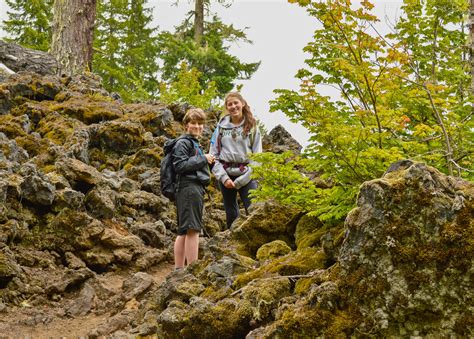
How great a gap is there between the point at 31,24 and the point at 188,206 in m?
25.2

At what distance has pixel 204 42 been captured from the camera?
27.3m

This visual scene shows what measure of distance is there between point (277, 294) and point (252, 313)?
0.26 meters

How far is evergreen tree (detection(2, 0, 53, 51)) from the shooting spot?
80.9 ft

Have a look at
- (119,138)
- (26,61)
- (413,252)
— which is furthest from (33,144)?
(413,252)

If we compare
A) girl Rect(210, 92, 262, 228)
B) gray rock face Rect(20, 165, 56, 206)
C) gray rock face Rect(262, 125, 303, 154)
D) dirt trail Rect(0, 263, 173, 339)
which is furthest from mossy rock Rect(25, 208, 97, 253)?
gray rock face Rect(262, 125, 303, 154)

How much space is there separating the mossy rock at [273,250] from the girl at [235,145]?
4.78 ft

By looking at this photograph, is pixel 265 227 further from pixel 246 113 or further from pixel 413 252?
pixel 413 252

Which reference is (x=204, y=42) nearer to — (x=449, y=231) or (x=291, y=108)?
(x=291, y=108)

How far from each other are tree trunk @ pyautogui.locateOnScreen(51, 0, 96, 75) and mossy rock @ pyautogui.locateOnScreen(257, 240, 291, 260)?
40.2 ft

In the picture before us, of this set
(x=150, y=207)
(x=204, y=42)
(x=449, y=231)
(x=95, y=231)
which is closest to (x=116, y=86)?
(x=204, y=42)

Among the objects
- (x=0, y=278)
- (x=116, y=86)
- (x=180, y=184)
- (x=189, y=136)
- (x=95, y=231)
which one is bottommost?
(x=0, y=278)

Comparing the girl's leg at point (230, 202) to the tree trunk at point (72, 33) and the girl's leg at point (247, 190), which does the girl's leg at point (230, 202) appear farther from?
the tree trunk at point (72, 33)

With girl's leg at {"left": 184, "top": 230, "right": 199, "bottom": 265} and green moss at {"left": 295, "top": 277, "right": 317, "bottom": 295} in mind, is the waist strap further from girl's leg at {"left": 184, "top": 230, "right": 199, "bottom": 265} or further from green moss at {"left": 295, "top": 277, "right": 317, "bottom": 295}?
green moss at {"left": 295, "top": 277, "right": 317, "bottom": 295}

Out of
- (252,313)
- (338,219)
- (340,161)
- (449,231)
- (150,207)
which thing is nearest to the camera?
(449,231)
